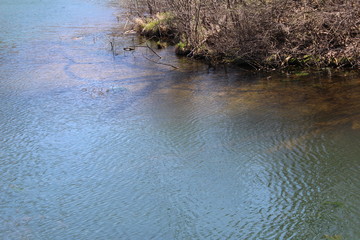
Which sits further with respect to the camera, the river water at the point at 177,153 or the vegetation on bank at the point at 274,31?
the vegetation on bank at the point at 274,31

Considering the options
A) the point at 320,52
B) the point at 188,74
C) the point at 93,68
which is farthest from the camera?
the point at 93,68

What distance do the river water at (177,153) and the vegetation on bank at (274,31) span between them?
2.35 ft

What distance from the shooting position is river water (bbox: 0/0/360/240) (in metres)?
6.60

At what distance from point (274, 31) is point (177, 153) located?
21.9 ft

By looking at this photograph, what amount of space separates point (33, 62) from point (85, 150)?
834 cm

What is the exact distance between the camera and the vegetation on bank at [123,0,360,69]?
12836 millimetres

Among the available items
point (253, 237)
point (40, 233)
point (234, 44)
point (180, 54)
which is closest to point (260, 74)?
point (234, 44)

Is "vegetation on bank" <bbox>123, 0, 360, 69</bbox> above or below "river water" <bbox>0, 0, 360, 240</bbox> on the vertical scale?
above

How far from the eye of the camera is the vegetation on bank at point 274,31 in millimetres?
12836

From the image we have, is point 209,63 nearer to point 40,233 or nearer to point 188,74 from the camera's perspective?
point 188,74

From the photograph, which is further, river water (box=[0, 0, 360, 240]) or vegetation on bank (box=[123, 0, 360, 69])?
vegetation on bank (box=[123, 0, 360, 69])

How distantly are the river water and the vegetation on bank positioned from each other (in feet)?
2.35

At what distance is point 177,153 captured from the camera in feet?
28.5

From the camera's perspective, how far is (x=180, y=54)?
16688mm
